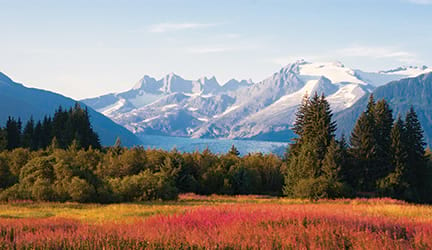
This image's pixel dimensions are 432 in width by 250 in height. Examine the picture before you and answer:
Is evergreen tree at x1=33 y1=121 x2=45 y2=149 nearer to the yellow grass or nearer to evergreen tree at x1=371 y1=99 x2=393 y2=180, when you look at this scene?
evergreen tree at x1=371 y1=99 x2=393 y2=180

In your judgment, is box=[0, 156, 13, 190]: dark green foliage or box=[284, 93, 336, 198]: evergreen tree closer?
box=[0, 156, 13, 190]: dark green foliage

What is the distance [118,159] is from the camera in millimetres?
66000

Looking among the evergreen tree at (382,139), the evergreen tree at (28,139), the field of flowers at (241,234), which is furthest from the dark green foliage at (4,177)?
the evergreen tree at (382,139)

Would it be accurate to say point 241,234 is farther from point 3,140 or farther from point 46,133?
point 46,133

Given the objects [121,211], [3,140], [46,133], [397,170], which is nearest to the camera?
[121,211]

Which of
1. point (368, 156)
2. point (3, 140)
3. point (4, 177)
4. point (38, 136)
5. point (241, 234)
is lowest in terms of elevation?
point (4, 177)

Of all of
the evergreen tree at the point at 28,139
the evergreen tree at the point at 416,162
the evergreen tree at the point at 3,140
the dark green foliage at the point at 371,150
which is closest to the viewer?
the dark green foliage at the point at 371,150

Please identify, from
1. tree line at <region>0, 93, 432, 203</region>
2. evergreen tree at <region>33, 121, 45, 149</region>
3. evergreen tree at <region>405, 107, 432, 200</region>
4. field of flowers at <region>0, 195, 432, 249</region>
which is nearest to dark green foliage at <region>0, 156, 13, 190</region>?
tree line at <region>0, 93, 432, 203</region>

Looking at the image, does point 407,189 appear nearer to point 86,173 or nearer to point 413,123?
point 413,123

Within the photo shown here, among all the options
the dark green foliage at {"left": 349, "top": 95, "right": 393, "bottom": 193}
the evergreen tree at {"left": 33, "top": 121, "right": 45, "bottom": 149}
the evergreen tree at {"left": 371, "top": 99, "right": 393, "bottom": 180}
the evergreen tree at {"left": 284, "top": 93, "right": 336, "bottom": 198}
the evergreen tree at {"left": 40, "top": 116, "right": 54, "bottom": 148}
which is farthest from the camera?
the evergreen tree at {"left": 33, "top": 121, "right": 45, "bottom": 149}

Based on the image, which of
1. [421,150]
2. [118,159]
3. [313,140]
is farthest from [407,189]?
[118,159]

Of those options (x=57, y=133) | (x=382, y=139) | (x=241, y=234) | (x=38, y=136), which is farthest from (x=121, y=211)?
(x=38, y=136)

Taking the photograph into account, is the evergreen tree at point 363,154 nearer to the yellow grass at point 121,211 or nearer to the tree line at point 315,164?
the tree line at point 315,164

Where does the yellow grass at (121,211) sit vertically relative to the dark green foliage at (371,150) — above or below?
below
